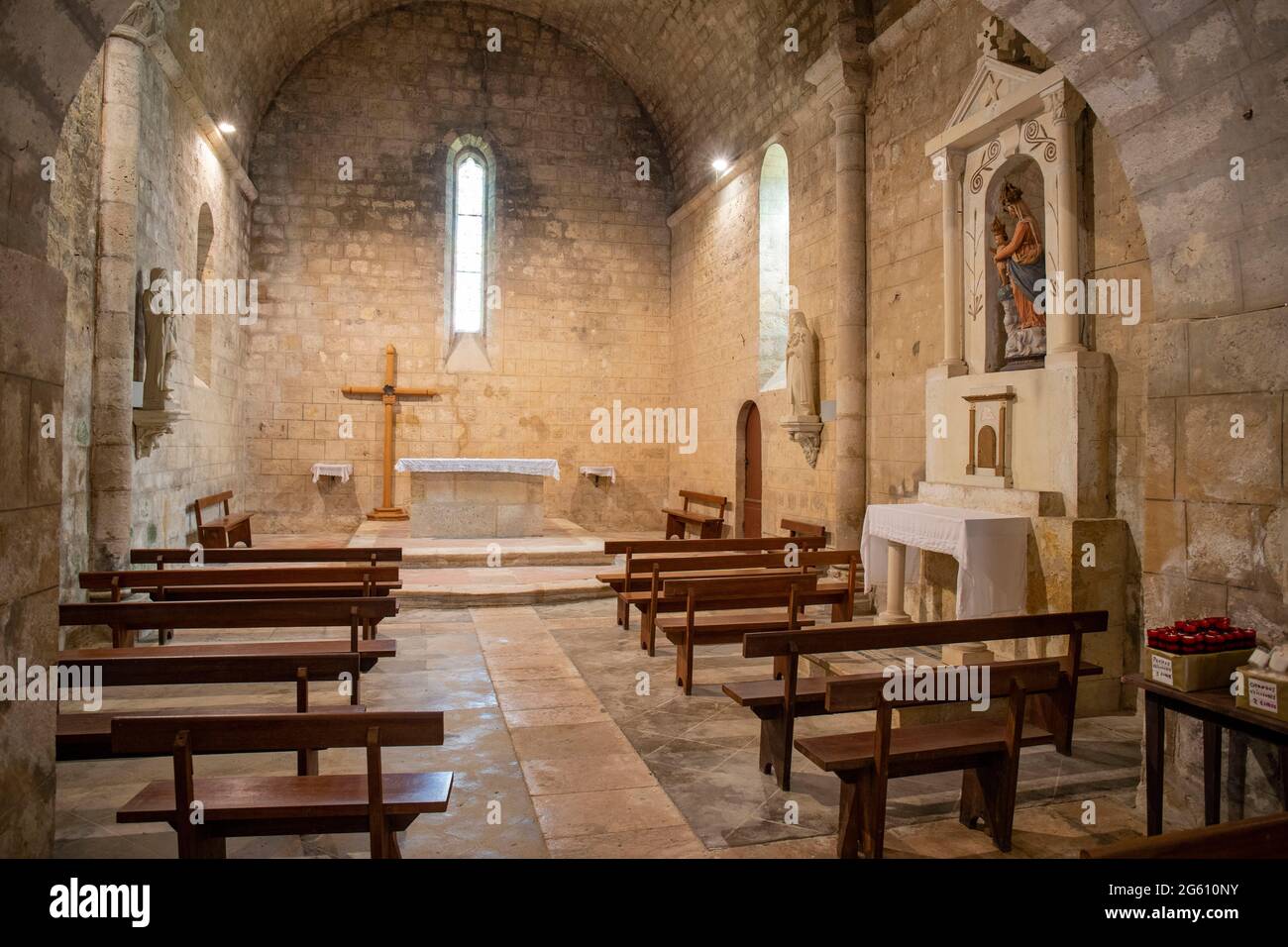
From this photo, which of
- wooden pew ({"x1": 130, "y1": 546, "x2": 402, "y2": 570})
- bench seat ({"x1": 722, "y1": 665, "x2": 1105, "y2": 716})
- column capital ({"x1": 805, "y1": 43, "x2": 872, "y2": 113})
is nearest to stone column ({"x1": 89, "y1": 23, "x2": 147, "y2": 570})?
wooden pew ({"x1": 130, "y1": 546, "x2": 402, "y2": 570})

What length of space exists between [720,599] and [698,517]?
6.13 metres

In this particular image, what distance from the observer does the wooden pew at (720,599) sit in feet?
17.9

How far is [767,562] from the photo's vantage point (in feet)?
24.5

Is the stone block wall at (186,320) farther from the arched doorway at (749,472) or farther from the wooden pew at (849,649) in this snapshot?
the arched doorway at (749,472)

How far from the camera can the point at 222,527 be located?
9234 mm

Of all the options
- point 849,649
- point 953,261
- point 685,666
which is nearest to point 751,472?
point 953,261

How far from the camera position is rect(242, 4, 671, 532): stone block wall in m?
13.0

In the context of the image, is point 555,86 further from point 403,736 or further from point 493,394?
point 403,736

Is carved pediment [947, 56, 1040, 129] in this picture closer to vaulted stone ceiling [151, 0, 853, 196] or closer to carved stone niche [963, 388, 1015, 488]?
carved stone niche [963, 388, 1015, 488]

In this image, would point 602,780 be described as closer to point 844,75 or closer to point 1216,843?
point 1216,843

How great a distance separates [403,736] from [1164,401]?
10.4 feet

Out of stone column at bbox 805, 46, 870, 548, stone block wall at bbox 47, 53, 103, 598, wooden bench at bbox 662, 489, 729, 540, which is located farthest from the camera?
wooden bench at bbox 662, 489, 729, 540

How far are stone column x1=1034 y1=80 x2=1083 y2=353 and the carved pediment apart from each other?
41cm
